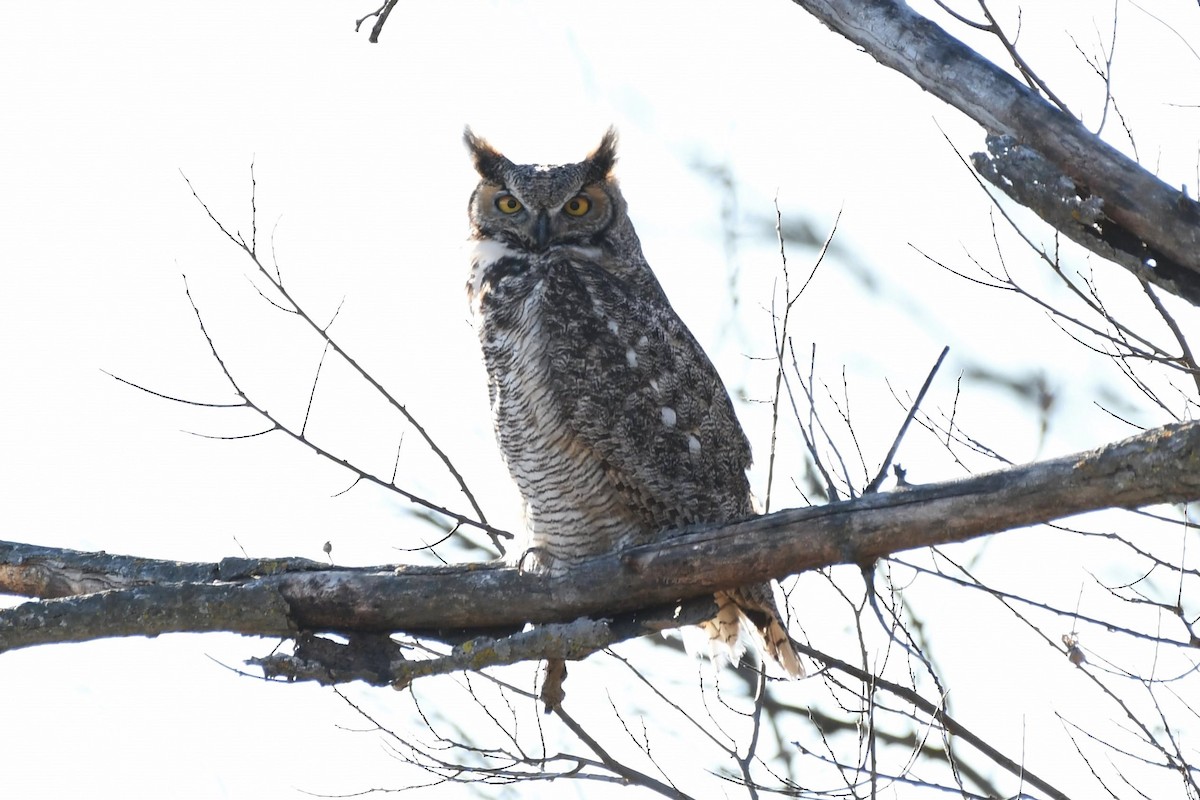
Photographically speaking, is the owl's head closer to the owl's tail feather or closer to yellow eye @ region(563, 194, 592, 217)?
yellow eye @ region(563, 194, 592, 217)

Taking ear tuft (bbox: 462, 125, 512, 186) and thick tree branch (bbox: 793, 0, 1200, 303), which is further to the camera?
ear tuft (bbox: 462, 125, 512, 186)

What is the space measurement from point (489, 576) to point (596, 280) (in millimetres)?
1211

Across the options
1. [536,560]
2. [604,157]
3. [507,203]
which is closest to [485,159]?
[507,203]

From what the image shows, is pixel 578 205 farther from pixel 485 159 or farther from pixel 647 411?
pixel 647 411

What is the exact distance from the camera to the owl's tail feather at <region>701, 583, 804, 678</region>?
13.5ft

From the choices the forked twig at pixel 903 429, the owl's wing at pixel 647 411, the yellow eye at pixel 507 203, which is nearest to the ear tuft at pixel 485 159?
the yellow eye at pixel 507 203

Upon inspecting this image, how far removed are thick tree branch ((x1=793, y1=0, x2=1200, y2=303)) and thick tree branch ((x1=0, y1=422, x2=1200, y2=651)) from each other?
1.71 feet

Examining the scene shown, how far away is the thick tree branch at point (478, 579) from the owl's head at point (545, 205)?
5.04 ft

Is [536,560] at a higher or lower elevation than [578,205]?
lower

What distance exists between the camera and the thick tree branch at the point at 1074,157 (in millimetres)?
2822

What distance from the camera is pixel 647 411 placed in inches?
164

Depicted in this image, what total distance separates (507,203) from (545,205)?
212 mm

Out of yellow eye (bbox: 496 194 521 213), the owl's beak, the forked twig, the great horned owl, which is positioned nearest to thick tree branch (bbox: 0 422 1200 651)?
the forked twig

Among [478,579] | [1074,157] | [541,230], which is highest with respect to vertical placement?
[541,230]
